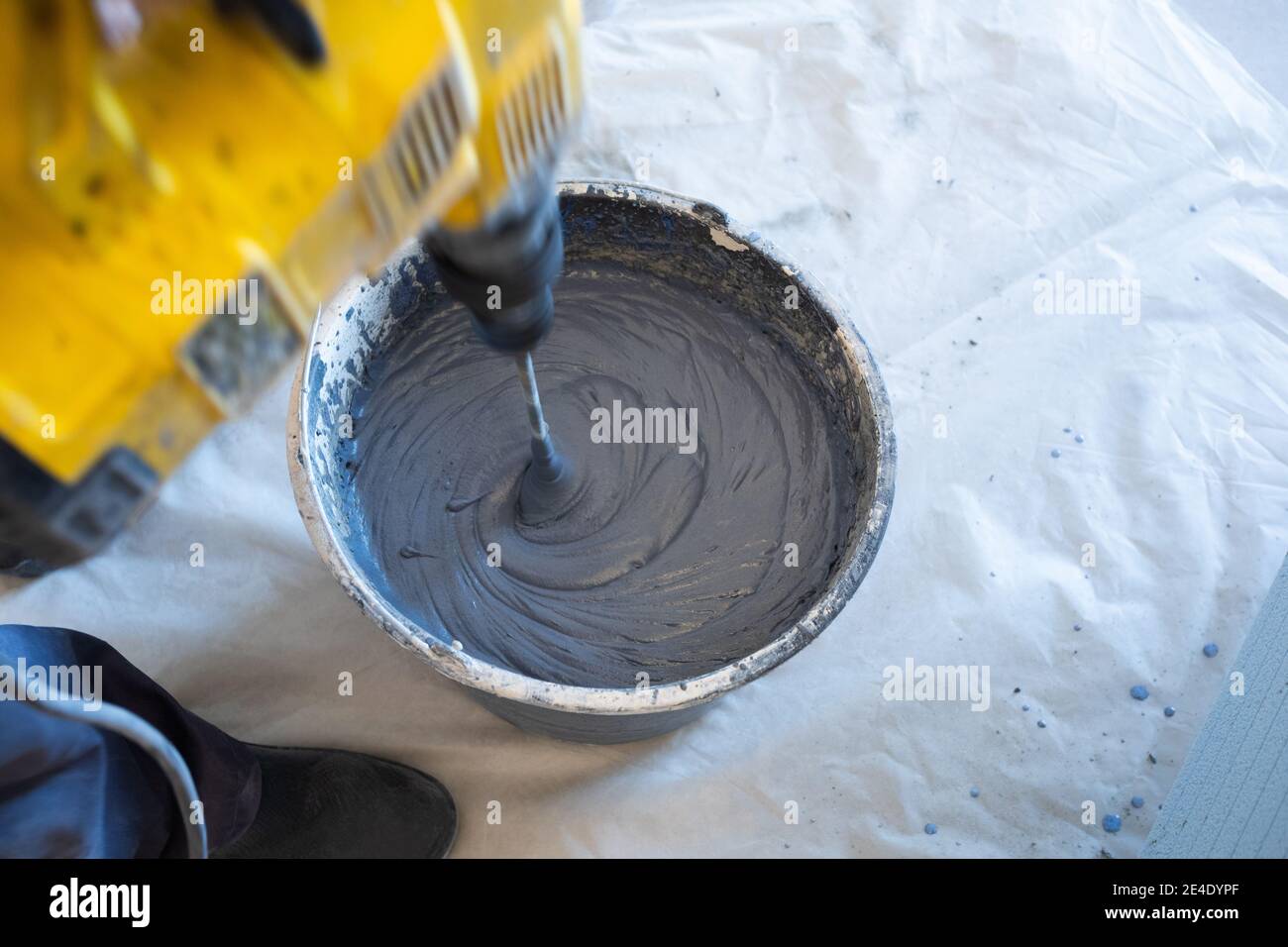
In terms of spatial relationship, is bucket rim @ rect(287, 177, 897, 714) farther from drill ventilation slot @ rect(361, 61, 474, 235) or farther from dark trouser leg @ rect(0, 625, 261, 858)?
drill ventilation slot @ rect(361, 61, 474, 235)

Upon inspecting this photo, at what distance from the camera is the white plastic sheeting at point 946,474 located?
1335mm

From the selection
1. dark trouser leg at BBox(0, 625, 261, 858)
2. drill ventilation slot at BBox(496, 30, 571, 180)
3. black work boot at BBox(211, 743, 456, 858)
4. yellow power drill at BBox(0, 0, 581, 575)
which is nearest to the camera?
yellow power drill at BBox(0, 0, 581, 575)

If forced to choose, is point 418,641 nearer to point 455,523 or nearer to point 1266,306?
point 455,523

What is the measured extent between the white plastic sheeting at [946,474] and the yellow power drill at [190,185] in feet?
2.86

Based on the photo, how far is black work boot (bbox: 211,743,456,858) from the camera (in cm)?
132

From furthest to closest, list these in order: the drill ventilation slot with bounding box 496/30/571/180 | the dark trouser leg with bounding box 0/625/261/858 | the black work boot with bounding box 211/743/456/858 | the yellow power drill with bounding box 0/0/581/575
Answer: the black work boot with bounding box 211/743/456/858
the dark trouser leg with bounding box 0/625/261/858
the drill ventilation slot with bounding box 496/30/571/180
the yellow power drill with bounding box 0/0/581/575

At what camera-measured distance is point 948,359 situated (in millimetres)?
1577

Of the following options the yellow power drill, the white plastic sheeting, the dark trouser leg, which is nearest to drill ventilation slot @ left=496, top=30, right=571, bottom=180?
the yellow power drill

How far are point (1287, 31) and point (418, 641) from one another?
1.98 meters

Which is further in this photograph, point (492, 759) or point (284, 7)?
point (492, 759)

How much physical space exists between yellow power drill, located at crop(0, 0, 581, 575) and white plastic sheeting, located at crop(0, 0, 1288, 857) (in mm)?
871

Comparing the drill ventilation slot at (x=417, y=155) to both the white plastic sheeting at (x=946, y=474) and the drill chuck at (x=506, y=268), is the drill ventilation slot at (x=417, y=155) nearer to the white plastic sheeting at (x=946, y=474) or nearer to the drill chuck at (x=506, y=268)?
the drill chuck at (x=506, y=268)

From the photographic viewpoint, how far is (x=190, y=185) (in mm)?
489
